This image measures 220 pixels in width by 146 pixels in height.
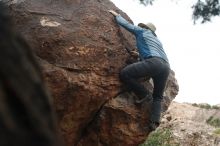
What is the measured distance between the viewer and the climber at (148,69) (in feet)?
29.3

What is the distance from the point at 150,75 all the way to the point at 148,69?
0.71 ft

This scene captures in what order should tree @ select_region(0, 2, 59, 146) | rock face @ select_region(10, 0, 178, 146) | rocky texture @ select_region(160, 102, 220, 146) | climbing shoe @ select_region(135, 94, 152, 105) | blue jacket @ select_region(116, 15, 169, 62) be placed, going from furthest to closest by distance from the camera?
rocky texture @ select_region(160, 102, 220, 146)
climbing shoe @ select_region(135, 94, 152, 105)
blue jacket @ select_region(116, 15, 169, 62)
rock face @ select_region(10, 0, 178, 146)
tree @ select_region(0, 2, 59, 146)

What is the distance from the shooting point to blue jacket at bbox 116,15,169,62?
9.10 meters

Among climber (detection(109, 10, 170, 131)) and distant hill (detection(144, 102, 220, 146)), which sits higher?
climber (detection(109, 10, 170, 131))

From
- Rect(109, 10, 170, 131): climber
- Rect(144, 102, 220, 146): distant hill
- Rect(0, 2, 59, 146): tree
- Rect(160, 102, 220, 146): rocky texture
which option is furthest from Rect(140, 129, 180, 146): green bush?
Rect(0, 2, 59, 146): tree

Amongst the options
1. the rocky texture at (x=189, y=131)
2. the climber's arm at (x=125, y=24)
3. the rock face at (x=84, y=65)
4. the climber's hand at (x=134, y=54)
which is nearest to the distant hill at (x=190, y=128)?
the rocky texture at (x=189, y=131)

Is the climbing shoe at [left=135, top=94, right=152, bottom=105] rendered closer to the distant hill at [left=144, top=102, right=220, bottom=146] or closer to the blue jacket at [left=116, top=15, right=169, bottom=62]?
the blue jacket at [left=116, top=15, right=169, bottom=62]

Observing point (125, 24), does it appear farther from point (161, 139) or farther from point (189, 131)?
point (189, 131)

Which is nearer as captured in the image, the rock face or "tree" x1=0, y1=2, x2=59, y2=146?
"tree" x1=0, y1=2, x2=59, y2=146

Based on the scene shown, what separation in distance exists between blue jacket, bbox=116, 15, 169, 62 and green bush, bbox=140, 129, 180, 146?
19.5 ft

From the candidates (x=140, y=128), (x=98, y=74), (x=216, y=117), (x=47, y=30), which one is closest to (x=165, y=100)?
(x=140, y=128)

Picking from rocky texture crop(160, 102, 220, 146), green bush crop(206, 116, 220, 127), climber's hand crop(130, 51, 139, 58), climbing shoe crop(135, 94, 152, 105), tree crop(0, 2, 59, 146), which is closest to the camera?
tree crop(0, 2, 59, 146)

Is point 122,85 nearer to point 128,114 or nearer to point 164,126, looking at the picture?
point 128,114

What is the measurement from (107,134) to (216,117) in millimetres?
13666
